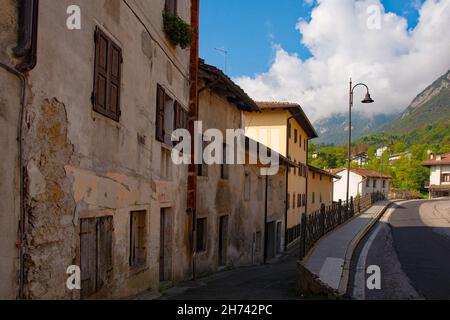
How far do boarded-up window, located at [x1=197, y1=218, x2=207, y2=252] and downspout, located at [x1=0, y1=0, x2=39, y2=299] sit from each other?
8.91m

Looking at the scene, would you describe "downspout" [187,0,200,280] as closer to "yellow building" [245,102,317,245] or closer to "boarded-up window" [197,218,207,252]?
"boarded-up window" [197,218,207,252]

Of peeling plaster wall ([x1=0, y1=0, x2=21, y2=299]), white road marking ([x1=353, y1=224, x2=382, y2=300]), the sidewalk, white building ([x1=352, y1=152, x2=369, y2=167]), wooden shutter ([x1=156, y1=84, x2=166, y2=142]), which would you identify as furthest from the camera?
white building ([x1=352, y1=152, x2=369, y2=167])

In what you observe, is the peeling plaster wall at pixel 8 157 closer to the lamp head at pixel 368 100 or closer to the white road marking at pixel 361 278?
the white road marking at pixel 361 278

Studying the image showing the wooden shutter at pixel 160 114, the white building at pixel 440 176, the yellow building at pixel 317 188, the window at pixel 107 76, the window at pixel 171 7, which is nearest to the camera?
the window at pixel 107 76

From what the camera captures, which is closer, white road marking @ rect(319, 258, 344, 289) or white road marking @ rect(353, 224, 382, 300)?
white road marking @ rect(353, 224, 382, 300)

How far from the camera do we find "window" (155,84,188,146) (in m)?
9.70

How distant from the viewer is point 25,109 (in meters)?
4.75

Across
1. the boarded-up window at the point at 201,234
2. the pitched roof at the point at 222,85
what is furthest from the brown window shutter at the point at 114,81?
the boarded-up window at the point at 201,234

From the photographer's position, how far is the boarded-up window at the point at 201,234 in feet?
44.4

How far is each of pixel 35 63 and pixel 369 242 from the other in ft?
53.3

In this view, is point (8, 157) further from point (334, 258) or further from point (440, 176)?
point (440, 176)

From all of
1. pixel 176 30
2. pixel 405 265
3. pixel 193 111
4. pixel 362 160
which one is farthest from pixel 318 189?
pixel 362 160

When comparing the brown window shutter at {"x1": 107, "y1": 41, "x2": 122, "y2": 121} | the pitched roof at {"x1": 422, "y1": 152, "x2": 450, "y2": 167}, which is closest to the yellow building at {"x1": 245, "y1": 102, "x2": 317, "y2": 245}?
the brown window shutter at {"x1": 107, "y1": 41, "x2": 122, "y2": 121}

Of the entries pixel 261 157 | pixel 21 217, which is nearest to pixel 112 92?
pixel 21 217
